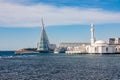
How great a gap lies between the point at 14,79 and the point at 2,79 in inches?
70.3

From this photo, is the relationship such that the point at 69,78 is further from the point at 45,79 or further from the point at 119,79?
the point at 119,79

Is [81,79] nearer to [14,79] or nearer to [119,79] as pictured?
[119,79]

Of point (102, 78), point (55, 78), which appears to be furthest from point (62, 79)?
point (102, 78)

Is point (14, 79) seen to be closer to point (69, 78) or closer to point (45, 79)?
point (45, 79)

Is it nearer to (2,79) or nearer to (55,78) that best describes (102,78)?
(55,78)

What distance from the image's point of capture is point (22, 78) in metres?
57.5

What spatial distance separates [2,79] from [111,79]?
16.4 meters

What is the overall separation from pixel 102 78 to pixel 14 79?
533 inches

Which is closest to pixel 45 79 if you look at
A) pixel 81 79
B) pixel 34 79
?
pixel 34 79

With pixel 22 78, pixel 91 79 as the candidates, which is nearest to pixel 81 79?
pixel 91 79

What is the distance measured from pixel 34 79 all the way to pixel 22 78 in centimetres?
228

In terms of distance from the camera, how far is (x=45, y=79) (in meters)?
56.2

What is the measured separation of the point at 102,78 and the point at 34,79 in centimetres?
1051

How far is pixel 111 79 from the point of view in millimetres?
55969
